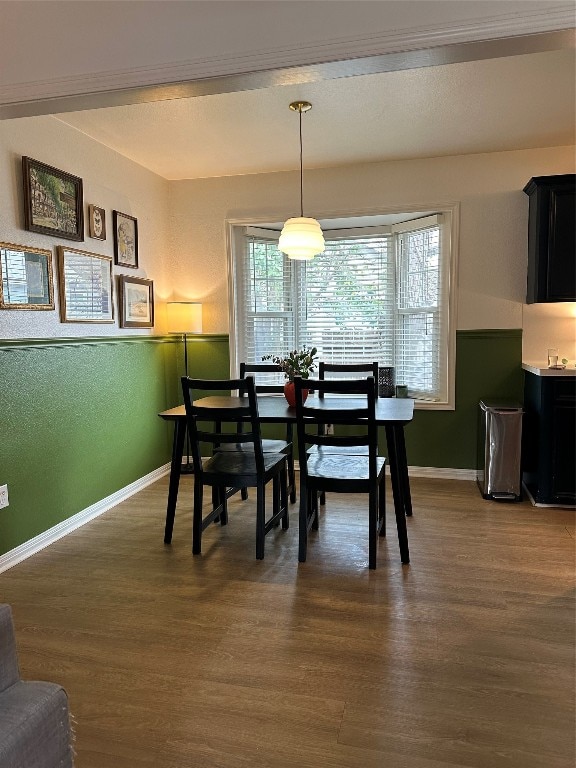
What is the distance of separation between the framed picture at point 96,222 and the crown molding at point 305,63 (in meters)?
1.57

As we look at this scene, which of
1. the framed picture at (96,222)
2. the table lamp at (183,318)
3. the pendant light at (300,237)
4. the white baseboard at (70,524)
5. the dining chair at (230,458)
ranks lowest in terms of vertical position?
the white baseboard at (70,524)

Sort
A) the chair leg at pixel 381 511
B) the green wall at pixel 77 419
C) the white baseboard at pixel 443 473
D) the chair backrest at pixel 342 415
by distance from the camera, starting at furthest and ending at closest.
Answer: the white baseboard at pixel 443 473, the chair leg at pixel 381 511, the green wall at pixel 77 419, the chair backrest at pixel 342 415

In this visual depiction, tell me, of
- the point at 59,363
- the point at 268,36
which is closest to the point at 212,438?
the point at 59,363

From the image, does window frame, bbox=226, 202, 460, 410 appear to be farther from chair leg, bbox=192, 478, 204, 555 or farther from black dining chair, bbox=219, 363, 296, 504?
chair leg, bbox=192, 478, 204, 555

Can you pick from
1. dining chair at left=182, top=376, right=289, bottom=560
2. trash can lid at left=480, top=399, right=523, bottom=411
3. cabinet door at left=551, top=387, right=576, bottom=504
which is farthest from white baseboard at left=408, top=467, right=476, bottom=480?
dining chair at left=182, top=376, right=289, bottom=560

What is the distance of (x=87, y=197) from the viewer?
3648 mm

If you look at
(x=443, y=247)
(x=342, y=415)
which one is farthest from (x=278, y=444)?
(x=443, y=247)

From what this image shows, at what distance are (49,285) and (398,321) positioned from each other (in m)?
2.81

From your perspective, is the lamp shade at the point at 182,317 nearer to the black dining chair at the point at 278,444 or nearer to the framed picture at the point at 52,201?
the black dining chair at the point at 278,444

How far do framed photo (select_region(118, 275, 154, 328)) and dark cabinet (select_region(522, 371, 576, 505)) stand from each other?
2981 mm

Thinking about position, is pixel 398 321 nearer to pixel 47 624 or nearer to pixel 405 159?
pixel 405 159

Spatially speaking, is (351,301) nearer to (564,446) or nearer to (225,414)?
(564,446)

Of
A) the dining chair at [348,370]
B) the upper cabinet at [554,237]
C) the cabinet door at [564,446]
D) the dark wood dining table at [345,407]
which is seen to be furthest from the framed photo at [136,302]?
the cabinet door at [564,446]

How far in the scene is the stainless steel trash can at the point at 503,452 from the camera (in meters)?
3.75
